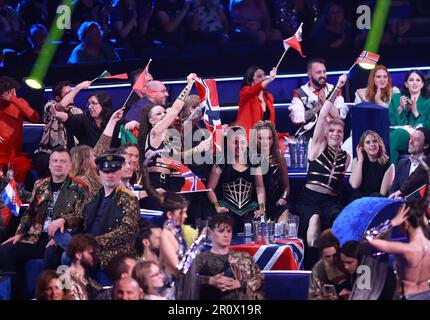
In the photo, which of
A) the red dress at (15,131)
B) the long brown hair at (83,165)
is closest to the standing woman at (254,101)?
the long brown hair at (83,165)

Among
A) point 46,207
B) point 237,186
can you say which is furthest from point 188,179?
point 46,207

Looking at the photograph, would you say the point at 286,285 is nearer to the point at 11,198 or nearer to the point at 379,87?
the point at 379,87

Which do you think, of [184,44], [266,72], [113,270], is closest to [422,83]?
[266,72]

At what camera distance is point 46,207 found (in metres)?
7.95

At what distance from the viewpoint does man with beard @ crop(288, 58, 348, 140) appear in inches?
344

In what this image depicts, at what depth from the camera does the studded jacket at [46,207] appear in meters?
7.80

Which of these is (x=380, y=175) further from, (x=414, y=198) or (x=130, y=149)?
(x=130, y=149)

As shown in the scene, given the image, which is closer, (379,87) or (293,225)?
(293,225)

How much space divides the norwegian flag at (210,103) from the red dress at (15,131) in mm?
1349

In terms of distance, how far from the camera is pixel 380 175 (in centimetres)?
816

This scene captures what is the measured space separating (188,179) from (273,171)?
0.64 m

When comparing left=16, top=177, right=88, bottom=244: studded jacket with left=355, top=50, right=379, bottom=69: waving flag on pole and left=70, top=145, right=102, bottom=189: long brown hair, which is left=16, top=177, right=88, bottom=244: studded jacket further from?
left=355, top=50, right=379, bottom=69: waving flag on pole

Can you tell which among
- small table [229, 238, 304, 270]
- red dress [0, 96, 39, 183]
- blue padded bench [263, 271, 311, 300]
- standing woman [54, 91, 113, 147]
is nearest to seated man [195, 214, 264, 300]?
blue padded bench [263, 271, 311, 300]
